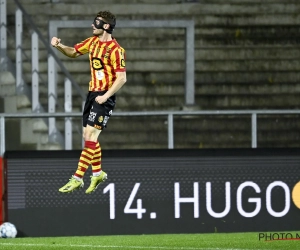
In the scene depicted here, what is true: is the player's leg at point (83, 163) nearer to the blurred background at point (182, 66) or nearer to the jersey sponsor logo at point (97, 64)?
the jersey sponsor logo at point (97, 64)

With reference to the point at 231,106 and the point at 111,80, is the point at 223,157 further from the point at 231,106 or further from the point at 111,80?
the point at 231,106

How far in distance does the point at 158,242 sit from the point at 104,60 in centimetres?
231

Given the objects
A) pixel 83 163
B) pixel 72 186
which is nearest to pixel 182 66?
pixel 83 163

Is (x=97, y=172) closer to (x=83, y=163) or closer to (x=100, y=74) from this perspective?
(x=83, y=163)

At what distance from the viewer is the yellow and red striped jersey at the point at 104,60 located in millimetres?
13352

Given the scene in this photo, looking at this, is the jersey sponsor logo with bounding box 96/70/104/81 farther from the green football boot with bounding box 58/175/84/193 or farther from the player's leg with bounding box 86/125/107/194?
the green football boot with bounding box 58/175/84/193

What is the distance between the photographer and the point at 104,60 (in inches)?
527

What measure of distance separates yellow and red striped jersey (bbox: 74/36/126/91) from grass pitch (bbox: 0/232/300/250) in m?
1.68

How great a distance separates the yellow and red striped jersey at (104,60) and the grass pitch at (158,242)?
1677 mm

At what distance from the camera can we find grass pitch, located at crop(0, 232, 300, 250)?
13.8 m

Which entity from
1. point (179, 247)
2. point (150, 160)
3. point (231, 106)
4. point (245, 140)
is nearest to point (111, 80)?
point (179, 247)

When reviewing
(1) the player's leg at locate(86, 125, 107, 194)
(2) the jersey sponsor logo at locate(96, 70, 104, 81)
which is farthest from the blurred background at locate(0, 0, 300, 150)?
(2) the jersey sponsor logo at locate(96, 70, 104, 81)

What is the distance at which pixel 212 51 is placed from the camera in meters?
21.2

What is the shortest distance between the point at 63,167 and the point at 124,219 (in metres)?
0.95
